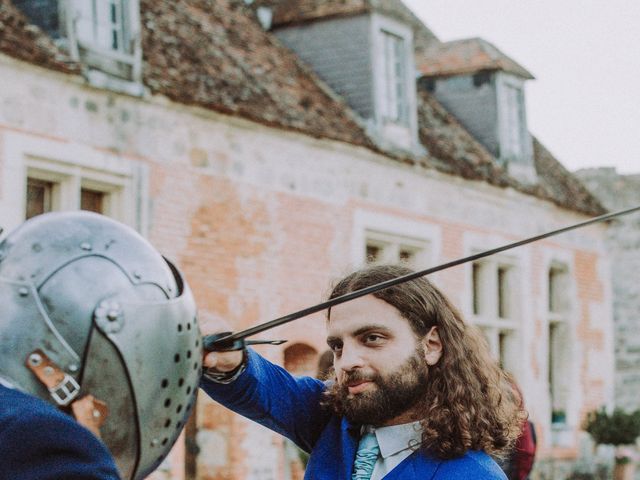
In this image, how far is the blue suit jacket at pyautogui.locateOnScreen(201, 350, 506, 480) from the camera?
288 cm

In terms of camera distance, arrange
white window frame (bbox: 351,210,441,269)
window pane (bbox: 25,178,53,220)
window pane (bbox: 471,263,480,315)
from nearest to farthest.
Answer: window pane (bbox: 25,178,53,220)
white window frame (bbox: 351,210,441,269)
window pane (bbox: 471,263,480,315)

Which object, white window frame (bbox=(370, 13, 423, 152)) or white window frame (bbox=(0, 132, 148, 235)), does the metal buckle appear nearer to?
white window frame (bbox=(0, 132, 148, 235))

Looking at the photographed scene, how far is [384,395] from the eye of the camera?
295 centimetres

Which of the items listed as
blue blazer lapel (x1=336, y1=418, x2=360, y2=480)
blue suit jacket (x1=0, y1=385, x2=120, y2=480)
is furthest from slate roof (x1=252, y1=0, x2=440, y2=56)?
blue suit jacket (x1=0, y1=385, x2=120, y2=480)

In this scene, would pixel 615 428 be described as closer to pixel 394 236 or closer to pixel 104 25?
pixel 394 236

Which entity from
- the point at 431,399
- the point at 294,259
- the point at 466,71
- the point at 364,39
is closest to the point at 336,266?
the point at 294,259

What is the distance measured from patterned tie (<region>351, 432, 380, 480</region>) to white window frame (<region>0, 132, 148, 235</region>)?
19.7ft

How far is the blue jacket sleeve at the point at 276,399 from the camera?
120 inches

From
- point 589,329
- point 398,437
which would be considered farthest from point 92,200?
point 589,329

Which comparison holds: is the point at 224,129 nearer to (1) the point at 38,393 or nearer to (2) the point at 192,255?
(2) the point at 192,255

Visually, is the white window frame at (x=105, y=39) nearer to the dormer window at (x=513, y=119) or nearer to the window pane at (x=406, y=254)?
the window pane at (x=406, y=254)

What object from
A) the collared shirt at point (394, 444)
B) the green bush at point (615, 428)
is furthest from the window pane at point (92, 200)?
the green bush at point (615, 428)

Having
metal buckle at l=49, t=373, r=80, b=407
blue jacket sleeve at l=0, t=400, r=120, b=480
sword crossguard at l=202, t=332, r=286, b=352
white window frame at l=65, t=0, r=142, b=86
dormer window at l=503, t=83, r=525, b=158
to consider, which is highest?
dormer window at l=503, t=83, r=525, b=158

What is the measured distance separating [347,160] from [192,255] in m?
2.52
